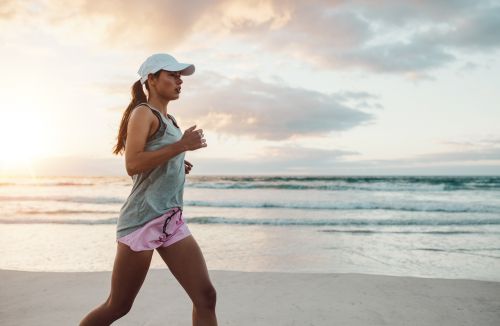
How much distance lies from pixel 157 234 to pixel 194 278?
35 cm

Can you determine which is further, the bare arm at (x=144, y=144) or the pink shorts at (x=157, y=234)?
the pink shorts at (x=157, y=234)

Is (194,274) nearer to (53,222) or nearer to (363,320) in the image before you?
(363,320)

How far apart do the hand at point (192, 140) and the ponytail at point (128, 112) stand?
18.2 inches

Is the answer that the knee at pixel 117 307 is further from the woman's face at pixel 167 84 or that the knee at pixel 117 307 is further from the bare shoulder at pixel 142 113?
the woman's face at pixel 167 84

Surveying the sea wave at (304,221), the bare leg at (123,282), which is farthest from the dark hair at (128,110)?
the sea wave at (304,221)

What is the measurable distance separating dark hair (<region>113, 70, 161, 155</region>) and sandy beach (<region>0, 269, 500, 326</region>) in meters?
2.14

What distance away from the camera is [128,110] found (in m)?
2.57

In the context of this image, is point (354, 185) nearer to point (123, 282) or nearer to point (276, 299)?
point (276, 299)

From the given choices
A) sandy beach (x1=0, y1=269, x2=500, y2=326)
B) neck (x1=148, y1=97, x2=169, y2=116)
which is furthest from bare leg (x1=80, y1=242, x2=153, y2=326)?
sandy beach (x1=0, y1=269, x2=500, y2=326)

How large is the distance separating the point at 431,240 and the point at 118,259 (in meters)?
8.53

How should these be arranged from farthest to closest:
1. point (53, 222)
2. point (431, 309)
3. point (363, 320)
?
1. point (53, 222)
2. point (431, 309)
3. point (363, 320)

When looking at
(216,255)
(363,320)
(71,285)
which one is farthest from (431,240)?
(71,285)

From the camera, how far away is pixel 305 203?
63.2 ft

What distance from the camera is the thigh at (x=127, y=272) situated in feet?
8.02
